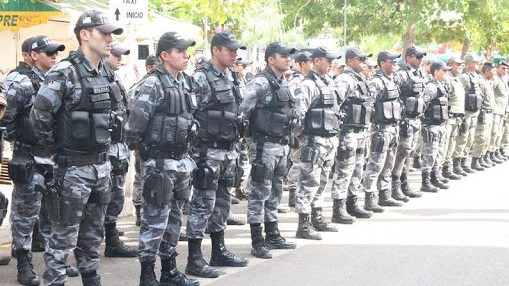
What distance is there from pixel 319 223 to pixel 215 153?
236 cm

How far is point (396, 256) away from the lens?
25.7ft

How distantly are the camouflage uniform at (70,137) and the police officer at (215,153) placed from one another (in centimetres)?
149

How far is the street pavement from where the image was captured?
6906 millimetres

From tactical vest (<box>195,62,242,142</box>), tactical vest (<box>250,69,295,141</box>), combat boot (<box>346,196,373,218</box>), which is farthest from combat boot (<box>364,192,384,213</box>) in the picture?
tactical vest (<box>195,62,242,142</box>)

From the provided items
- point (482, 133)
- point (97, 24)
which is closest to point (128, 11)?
point (97, 24)

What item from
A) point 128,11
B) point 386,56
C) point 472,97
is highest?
point 128,11

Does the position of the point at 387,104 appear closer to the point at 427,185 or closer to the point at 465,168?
the point at 427,185

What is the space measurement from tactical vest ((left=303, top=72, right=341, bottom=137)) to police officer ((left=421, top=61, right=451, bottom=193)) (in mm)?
3748

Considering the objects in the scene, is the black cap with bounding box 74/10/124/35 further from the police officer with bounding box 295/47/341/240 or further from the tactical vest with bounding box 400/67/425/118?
the tactical vest with bounding box 400/67/425/118

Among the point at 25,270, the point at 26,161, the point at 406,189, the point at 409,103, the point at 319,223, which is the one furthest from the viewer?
the point at 406,189

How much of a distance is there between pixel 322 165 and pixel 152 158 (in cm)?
295

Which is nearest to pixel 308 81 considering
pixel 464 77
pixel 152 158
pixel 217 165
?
pixel 217 165

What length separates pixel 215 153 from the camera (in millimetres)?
7168

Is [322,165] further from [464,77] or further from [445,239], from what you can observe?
[464,77]
